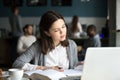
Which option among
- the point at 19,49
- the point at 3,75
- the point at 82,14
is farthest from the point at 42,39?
the point at 82,14

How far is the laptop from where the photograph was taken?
1.51 meters

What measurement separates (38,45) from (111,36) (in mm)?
963

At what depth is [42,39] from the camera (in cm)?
249

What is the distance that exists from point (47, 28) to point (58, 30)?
0.37ft

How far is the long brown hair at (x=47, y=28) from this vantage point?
2.36 m

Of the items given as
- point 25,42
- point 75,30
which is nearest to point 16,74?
point 25,42

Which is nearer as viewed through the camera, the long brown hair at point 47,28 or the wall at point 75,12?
the long brown hair at point 47,28

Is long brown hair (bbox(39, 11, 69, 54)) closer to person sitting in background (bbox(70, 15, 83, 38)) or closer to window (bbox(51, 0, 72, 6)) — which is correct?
person sitting in background (bbox(70, 15, 83, 38))

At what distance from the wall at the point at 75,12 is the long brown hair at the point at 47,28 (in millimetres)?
6282

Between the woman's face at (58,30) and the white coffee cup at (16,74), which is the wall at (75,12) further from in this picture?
the white coffee cup at (16,74)

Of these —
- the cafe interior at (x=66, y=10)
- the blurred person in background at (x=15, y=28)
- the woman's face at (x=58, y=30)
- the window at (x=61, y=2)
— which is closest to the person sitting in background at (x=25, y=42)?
the blurred person in background at (x=15, y=28)

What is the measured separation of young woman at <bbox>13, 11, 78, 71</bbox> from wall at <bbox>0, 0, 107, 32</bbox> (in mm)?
6248

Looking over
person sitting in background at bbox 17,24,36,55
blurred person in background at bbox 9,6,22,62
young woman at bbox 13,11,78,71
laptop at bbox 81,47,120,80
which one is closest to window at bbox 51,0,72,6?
blurred person in background at bbox 9,6,22,62

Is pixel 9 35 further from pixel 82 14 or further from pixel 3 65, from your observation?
pixel 82 14
